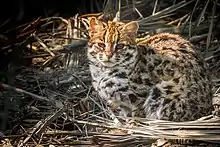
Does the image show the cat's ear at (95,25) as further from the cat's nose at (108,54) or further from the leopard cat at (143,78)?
the cat's nose at (108,54)

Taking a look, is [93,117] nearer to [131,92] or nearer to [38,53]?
[131,92]

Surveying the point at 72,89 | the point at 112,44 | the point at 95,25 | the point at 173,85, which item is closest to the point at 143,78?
the point at 173,85

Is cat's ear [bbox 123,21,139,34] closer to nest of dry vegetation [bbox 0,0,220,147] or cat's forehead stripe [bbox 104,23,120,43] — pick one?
cat's forehead stripe [bbox 104,23,120,43]

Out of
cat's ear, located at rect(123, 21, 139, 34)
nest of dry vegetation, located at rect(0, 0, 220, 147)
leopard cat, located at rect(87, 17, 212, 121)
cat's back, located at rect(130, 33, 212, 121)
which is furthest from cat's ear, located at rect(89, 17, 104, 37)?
nest of dry vegetation, located at rect(0, 0, 220, 147)

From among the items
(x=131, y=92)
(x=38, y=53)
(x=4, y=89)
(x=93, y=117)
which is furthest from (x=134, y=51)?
(x=38, y=53)

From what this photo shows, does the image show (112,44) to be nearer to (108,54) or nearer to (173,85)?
(108,54)

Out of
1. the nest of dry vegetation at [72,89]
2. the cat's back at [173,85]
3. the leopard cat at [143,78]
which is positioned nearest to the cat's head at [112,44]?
the leopard cat at [143,78]
